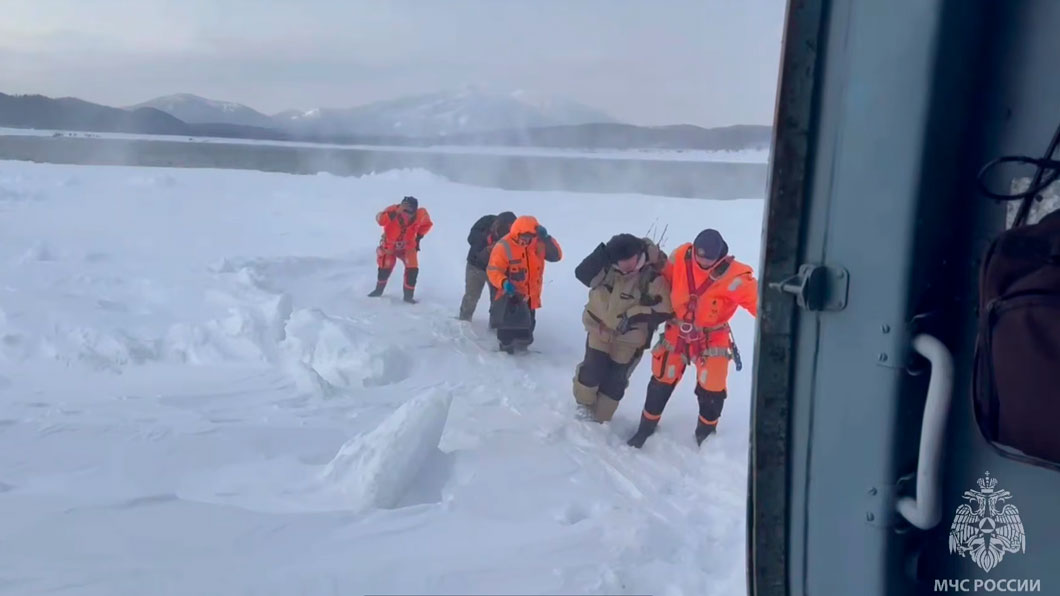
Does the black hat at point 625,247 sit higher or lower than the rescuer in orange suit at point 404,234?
higher

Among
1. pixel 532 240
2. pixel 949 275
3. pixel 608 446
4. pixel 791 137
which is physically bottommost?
pixel 608 446

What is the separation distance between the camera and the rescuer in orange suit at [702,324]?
4.70 metres

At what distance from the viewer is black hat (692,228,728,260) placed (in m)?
4.61

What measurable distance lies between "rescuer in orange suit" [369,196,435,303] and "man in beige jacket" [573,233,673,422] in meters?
3.91

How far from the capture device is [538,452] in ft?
15.0

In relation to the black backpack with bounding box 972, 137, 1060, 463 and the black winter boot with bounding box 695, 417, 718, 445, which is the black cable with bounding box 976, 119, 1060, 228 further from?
the black winter boot with bounding box 695, 417, 718, 445

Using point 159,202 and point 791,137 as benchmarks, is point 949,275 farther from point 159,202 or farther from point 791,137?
point 159,202

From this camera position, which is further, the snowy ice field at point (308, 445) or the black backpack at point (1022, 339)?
the snowy ice field at point (308, 445)

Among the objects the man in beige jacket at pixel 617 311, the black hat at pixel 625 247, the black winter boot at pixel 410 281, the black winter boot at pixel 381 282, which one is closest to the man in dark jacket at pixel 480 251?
the black winter boot at pixel 410 281

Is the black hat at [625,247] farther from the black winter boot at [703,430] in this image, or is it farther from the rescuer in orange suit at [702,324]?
the black winter boot at [703,430]

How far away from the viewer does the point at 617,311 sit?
505 centimetres

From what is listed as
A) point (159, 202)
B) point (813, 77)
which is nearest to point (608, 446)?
point (813, 77)

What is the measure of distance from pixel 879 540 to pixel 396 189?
64.1ft

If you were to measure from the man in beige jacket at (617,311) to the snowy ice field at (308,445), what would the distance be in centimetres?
28
